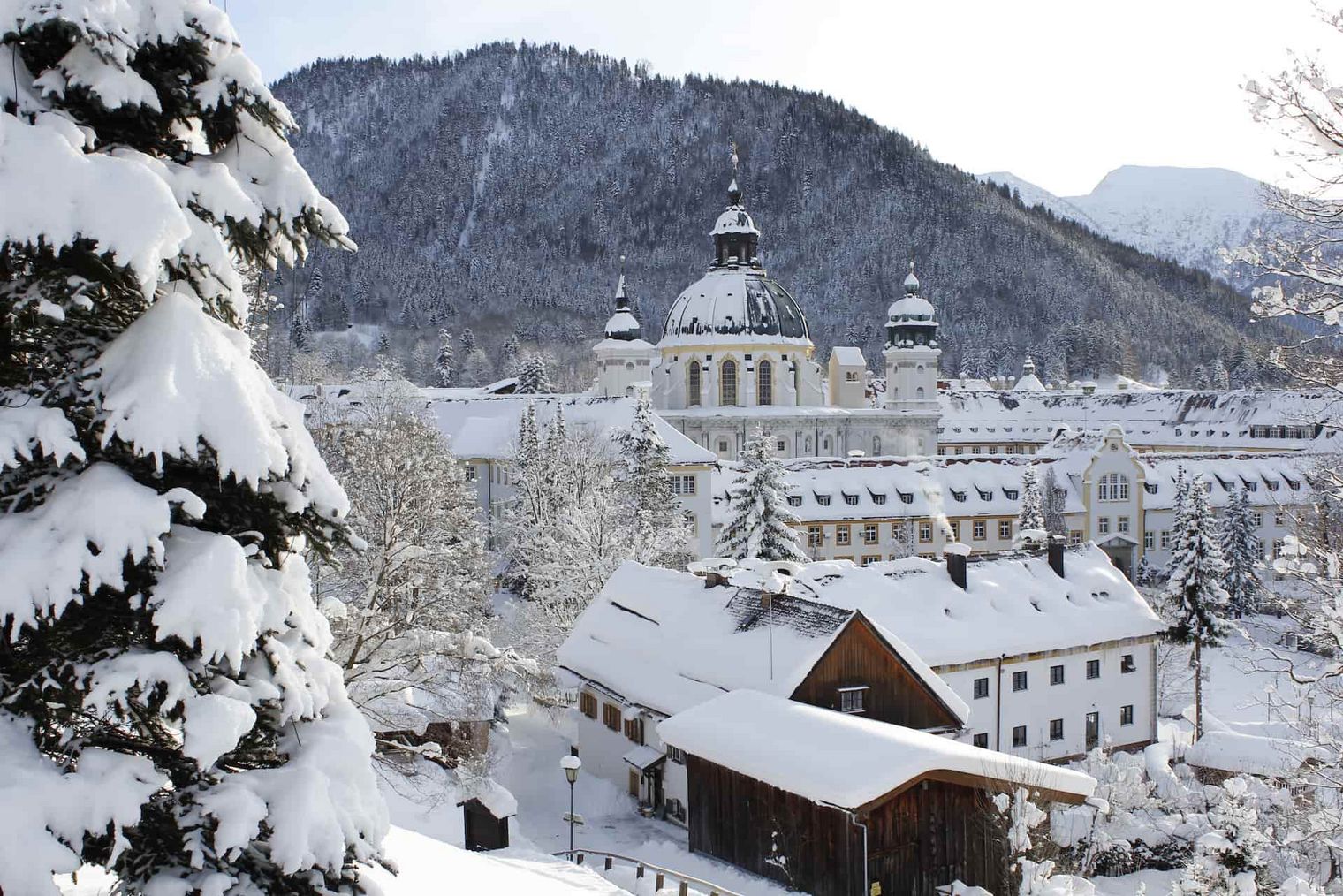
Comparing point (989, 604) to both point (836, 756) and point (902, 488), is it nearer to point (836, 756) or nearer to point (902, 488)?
point (836, 756)

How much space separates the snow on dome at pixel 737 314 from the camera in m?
86.8

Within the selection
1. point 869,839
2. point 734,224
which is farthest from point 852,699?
point 734,224

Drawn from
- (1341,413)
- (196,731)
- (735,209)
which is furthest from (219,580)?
(735,209)

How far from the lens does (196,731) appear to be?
18.3 ft

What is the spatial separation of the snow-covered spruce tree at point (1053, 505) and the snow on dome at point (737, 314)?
2606 centimetres

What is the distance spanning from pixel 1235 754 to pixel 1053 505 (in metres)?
35.3

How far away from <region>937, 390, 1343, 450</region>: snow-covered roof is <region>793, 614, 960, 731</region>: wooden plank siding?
233 feet

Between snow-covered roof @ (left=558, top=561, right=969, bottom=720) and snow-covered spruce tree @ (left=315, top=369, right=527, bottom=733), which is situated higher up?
snow-covered spruce tree @ (left=315, top=369, right=527, bottom=733)

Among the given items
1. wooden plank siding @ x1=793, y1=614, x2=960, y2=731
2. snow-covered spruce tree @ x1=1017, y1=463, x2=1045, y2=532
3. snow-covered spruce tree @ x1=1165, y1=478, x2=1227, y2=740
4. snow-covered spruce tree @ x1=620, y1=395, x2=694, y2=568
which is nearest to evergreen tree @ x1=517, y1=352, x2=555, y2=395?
snow-covered spruce tree @ x1=1017, y1=463, x2=1045, y2=532

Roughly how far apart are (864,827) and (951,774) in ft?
6.52

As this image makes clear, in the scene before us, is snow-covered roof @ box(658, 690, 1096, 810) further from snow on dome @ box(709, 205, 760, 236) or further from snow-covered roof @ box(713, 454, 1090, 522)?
snow on dome @ box(709, 205, 760, 236)

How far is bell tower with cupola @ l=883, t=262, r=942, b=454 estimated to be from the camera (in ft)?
313

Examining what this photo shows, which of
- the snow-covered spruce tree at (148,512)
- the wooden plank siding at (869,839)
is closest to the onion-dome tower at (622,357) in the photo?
the wooden plank siding at (869,839)

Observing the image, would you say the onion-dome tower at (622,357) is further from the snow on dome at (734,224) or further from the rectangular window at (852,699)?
the rectangular window at (852,699)
